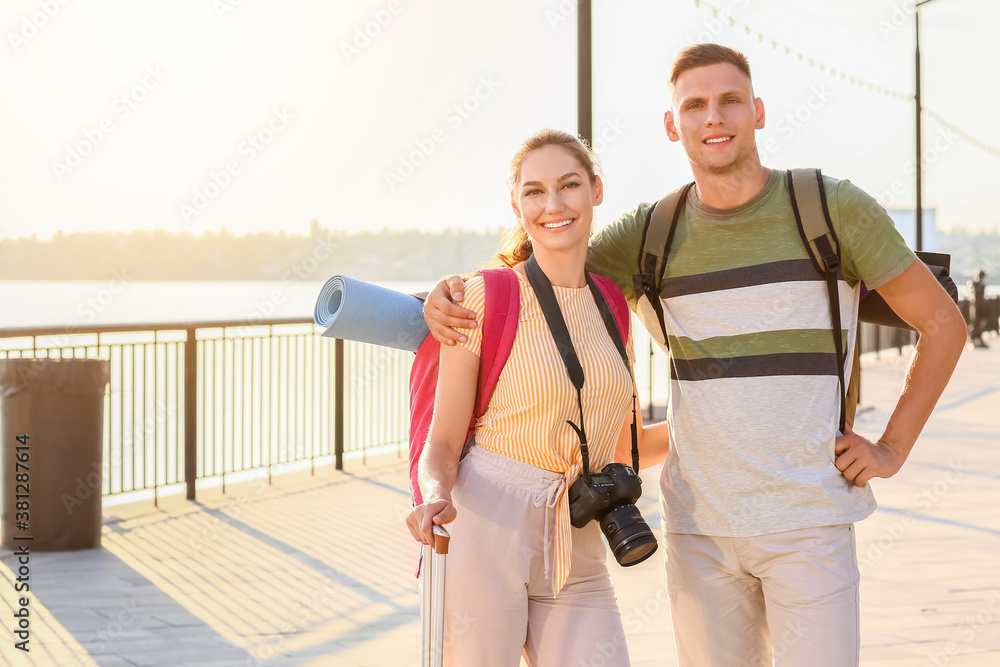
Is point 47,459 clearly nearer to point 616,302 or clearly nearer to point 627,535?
point 616,302

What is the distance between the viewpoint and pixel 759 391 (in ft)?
7.61

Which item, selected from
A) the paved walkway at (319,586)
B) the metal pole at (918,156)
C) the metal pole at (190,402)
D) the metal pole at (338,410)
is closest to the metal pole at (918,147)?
the metal pole at (918,156)

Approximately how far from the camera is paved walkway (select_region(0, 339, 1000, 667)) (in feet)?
14.1

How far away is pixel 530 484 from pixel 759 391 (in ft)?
2.06

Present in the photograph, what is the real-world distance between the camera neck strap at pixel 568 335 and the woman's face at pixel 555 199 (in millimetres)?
89

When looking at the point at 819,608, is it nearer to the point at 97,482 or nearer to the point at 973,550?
the point at 973,550

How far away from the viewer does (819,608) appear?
2.25 m

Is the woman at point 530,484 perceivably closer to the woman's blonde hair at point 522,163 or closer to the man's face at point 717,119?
the woman's blonde hair at point 522,163

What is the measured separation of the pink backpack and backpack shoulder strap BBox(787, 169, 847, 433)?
501 mm

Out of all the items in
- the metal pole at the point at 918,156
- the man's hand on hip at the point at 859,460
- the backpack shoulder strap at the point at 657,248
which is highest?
the metal pole at the point at 918,156

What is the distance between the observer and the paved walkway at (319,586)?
4.30 metres

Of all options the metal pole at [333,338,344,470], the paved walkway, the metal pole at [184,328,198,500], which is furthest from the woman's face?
the metal pole at [333,338,344,470]

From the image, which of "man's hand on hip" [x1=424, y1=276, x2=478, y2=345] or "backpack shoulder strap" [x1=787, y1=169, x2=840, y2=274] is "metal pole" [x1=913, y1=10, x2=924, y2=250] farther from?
"man's hand on hip" [x1=424, y1=276, x2=478, y2=345]

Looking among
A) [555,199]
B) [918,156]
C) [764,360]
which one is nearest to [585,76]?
[555,199]
